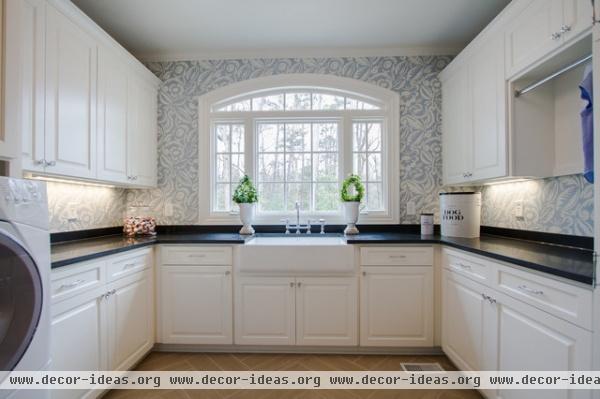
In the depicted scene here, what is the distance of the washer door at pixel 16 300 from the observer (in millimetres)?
997

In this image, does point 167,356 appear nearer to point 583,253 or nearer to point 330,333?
point 330,333

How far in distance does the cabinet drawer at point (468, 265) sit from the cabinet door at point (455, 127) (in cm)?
69

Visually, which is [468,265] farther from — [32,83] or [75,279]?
[32,83]

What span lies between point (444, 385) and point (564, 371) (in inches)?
36.6

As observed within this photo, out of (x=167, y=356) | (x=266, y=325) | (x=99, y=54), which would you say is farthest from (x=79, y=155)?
(x=266, y=325)

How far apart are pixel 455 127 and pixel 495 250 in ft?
4.05

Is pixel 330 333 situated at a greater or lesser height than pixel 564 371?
lesser

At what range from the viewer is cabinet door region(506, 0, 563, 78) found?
150 centimetres

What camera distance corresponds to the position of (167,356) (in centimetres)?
227

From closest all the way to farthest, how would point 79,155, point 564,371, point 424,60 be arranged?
point 564,371
point 79,155
point 424,60

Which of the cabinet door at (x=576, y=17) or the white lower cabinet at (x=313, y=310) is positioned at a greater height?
the cabinet door at (x=576, y=17)

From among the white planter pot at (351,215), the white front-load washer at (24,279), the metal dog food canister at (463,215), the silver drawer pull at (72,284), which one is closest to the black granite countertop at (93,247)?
the silver drawer pull at (72,284)

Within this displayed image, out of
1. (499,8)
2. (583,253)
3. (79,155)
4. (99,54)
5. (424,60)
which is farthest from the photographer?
(424,60)

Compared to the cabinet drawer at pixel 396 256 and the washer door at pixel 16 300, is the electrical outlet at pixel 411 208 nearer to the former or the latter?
the cabinet drawer at pixel 396 256
